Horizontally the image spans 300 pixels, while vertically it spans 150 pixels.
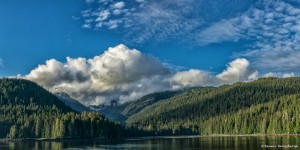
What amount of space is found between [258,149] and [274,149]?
5.24 metres

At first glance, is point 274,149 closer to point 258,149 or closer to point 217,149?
point 258,149

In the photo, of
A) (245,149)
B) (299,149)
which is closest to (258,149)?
(245,149)

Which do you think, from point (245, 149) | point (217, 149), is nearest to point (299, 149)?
point (245, 149)

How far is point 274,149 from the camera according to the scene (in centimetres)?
11644

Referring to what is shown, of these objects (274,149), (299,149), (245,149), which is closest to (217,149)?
(245,149)

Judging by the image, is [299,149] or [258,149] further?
[258,149]

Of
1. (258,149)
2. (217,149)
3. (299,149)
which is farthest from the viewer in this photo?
(217,149)

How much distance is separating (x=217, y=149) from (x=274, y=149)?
2080 cm

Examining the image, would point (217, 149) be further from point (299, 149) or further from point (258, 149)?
point (299, 149)

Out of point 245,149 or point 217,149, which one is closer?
point 245,149

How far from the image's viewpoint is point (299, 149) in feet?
360

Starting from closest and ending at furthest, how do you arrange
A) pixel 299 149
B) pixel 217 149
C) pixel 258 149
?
pixel 299 149, pixel 258 149, pixel 217 149

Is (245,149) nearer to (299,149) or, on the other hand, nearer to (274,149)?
(274,149)

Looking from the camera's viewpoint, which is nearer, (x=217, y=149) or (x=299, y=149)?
(x=299, y=149)
